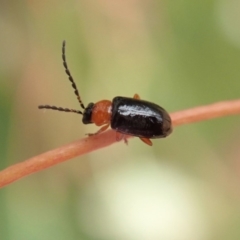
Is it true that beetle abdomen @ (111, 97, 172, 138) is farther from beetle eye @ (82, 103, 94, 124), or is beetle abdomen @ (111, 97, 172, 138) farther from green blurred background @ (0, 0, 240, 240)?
green blurred background @ (0, 0, 240, 240)

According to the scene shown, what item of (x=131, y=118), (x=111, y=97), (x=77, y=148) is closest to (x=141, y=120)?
(x=131, y=118)

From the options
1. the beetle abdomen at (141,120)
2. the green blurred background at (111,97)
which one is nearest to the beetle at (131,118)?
the beetle abdomen at (141,120)

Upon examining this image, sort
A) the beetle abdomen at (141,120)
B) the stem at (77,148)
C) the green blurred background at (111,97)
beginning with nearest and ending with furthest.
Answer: the stem at (77,148)
the beetle abdomen at (141,120)
the green blurred background at (111,97)

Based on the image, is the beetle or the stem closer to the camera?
the stem

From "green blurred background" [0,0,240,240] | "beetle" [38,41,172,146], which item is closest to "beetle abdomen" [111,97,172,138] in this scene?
"beetle" [38,41,172,146]

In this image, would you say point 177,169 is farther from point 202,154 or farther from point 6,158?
point 6,158

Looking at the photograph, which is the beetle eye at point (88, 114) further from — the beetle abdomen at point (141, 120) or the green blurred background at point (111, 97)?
the green blurred background at point (111, 97)

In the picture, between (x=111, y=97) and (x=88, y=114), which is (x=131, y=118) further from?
(x=111, y=97)
